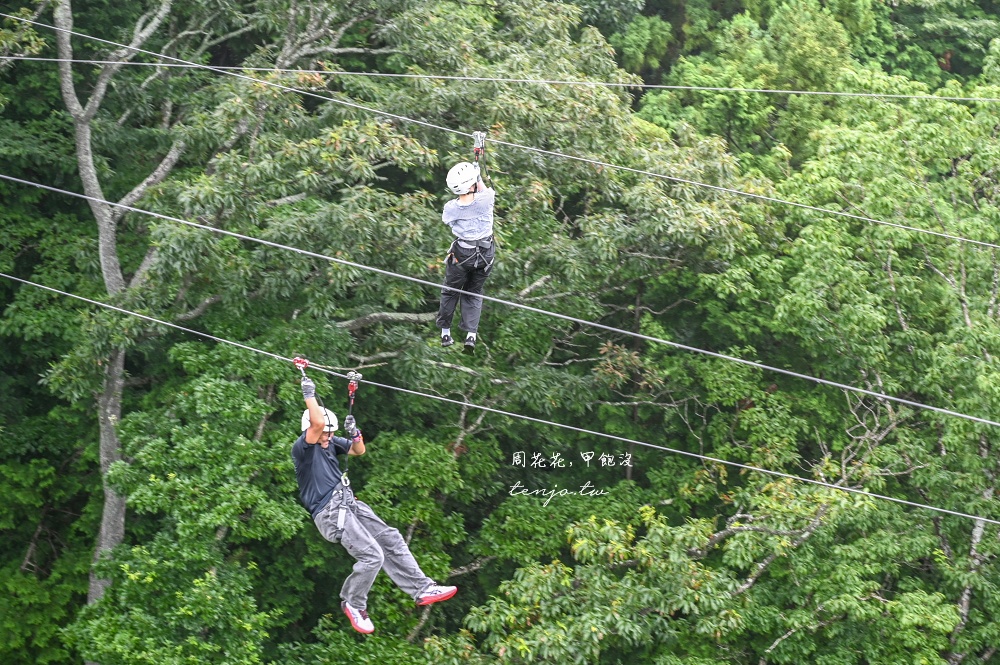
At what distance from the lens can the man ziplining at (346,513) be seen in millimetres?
6848

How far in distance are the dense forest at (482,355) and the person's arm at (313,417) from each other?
4.50m

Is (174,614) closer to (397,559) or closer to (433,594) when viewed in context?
(397,559)

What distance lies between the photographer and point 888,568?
39.9ft

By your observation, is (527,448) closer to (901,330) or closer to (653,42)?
(901,330)

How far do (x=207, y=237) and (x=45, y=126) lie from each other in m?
4.39

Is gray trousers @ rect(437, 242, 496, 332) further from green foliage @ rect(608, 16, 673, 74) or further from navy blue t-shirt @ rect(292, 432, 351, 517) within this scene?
green foliage @ rect(608, 16, 673, 74)

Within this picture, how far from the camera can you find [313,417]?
21.7 ft

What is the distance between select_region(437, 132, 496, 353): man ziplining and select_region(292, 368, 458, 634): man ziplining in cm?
139

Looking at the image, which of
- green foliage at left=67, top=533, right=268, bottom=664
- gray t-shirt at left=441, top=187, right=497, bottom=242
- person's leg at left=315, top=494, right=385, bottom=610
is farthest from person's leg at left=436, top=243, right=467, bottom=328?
green foliage at left=67, top=533, right=268, bottom=664

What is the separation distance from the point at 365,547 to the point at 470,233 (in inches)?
88.5

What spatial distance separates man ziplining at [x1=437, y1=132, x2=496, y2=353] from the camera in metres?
7.29

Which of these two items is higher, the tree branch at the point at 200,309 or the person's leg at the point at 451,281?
the person's leg at the point at 451,281

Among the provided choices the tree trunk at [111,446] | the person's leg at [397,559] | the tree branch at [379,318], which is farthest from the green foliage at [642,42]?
the person's leg at [397,559]

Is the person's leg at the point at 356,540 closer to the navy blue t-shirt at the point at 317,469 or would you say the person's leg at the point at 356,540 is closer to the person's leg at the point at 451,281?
the navy blue t-shirt at the point at 317,469
